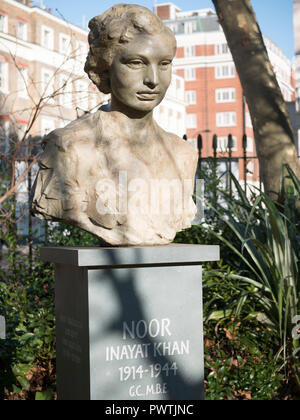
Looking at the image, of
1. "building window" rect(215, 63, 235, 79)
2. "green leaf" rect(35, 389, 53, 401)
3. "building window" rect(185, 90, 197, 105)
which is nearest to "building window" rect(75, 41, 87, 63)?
"green leaf" rect(35, 389, 53, 401)

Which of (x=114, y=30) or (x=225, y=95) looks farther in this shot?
(x=225, y=95)

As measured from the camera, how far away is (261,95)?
6199mm

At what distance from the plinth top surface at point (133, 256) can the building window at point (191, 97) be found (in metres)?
48.6

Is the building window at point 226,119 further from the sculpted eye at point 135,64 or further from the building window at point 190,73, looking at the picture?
the sculpted eye at point 135,64

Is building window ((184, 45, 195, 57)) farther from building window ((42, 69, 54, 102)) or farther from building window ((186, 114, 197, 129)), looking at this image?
building window ((42, 69, 54, 102))

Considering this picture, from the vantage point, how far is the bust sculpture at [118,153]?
11.3ft

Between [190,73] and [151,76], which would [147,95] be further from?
[190,73]

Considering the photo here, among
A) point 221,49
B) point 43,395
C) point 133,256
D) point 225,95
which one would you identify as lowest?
point 43,395

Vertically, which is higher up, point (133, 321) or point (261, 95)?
point (261, 95)

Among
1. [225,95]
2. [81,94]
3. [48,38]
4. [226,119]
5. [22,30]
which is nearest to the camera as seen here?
[81,94]

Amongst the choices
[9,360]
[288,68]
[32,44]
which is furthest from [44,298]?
[288,68]

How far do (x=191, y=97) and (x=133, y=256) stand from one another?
161ft

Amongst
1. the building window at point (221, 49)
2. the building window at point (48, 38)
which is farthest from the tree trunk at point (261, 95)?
the building window at point (221, 49)

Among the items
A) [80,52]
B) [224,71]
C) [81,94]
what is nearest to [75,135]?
[80,52]
